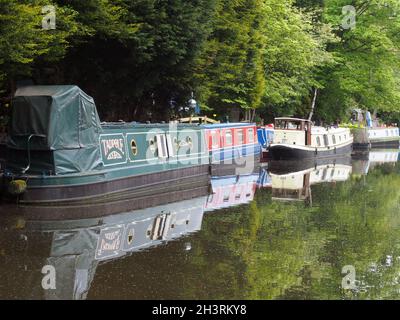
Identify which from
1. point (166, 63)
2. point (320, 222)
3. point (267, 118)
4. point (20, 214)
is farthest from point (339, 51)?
point (20, 214)

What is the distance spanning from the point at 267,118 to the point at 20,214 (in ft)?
99.2

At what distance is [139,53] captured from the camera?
21.1 m

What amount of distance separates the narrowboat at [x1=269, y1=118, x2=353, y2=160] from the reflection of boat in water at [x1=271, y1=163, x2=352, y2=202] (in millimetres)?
1373

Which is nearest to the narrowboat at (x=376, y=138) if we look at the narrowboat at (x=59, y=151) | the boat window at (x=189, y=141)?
the boat window at (x=189, y=141)

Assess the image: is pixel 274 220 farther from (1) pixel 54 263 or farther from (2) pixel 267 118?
(2) pixel 267 118

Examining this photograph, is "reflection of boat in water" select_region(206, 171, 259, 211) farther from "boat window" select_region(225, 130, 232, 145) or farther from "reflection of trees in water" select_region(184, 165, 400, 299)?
"boat window" select_region(225, 130, 232, 145)

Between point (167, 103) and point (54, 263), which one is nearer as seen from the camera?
point (54, 263)

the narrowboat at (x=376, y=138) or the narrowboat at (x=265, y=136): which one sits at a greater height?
the narrowboat at (x=265, y=136)

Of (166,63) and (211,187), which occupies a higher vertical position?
(166,63)

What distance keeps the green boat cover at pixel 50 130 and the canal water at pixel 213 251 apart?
133 cm

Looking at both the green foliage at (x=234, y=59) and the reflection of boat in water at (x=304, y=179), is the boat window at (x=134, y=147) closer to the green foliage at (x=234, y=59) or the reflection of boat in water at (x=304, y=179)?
the reflection of boat in water at (x=304, y=179)

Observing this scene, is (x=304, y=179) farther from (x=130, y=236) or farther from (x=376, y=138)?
(x=376, y=138)

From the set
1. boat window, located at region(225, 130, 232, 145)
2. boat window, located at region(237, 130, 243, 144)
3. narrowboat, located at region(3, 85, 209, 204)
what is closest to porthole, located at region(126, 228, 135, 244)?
narrowboat, located at region(3, 85, 209, 204)

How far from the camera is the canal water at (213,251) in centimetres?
891
